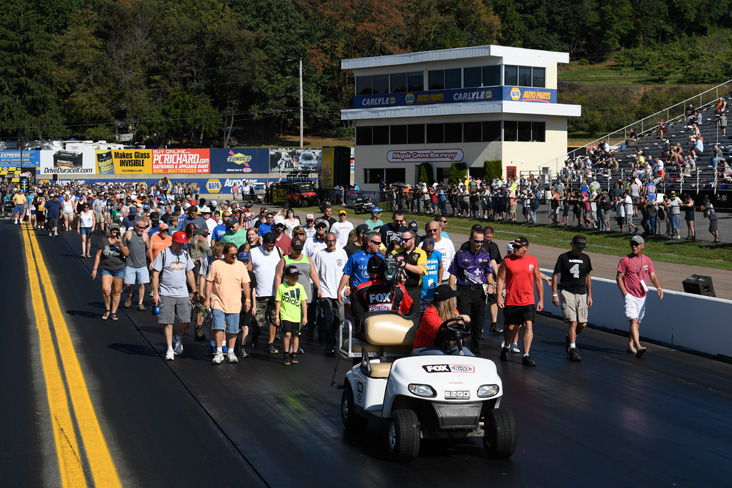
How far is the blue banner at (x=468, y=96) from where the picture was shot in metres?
50.5

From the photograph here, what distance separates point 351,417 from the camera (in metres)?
8.74

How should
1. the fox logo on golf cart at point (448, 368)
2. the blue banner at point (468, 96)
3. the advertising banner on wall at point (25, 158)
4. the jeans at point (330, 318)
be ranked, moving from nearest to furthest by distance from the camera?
1. the fox logo on golf cart at point (448, 368)
2. the jeans at point (330, 318)
3. the blue banner at point (468, 96)
4. the advertising banner on wall at point (25, 158)

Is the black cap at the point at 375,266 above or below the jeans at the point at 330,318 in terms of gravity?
above

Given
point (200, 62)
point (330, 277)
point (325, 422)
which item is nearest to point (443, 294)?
point (325, 422)

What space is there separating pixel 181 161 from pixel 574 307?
205 ft

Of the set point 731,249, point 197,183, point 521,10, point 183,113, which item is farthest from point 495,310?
point 521,10

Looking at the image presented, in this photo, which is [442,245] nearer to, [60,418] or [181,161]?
[60,418]

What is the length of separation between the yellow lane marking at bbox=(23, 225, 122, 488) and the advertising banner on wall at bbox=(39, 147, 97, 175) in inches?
2403

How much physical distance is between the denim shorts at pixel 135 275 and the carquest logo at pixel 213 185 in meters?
53.1

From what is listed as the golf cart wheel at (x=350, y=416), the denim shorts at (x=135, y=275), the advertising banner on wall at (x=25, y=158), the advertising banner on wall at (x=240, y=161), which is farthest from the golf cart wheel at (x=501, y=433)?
the advertising banner on wall at (x=25, y=158)

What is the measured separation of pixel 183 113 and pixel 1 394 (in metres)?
90.0

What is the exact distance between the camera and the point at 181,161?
72188 millimetres

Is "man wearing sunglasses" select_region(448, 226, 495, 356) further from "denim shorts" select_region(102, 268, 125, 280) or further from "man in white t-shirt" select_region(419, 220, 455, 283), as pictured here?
"denim shorts" select_region(102, 268, 125, 280)

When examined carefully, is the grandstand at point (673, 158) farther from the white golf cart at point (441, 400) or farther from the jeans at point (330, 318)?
the white golf cart at point (441, 400)
